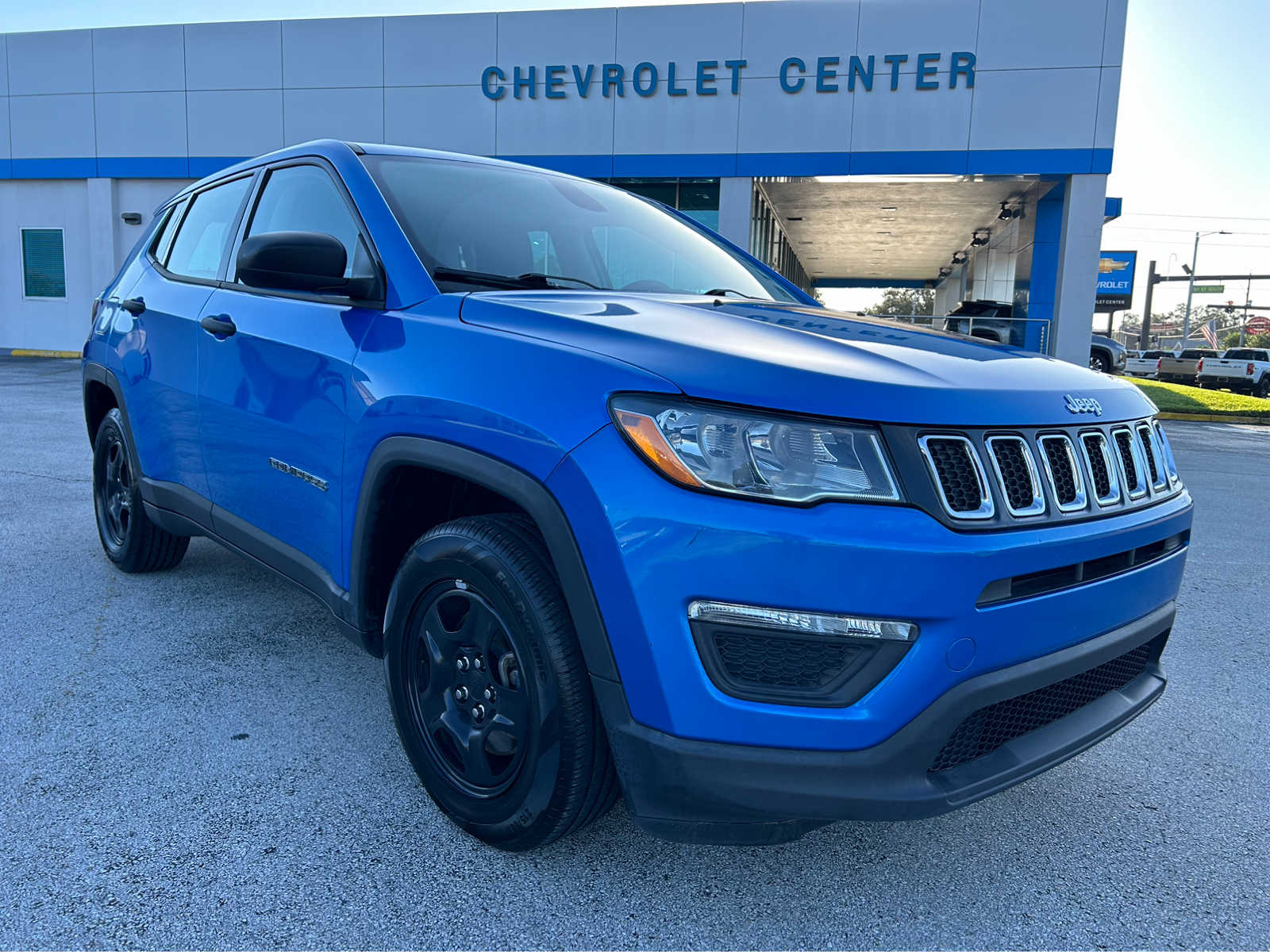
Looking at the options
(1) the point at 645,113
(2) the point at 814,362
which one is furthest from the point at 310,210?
(1) the point at 645,113

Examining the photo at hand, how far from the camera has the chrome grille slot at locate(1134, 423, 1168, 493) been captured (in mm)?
2207

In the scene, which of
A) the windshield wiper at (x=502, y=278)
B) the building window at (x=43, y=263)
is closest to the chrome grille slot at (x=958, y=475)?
the windshield wiper at (x=502, y=278)

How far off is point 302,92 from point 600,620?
768 inches

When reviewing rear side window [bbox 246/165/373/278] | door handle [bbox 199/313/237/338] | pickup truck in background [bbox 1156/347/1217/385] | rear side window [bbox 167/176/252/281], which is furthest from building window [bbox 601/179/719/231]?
pickup truck in background [bbox 1156/347/1217/385]

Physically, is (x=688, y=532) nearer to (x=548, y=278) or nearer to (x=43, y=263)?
(x=548, y=278)

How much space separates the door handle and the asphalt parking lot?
1150 mm

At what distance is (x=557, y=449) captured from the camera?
6.02ft

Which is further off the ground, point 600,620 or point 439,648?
point 600,620

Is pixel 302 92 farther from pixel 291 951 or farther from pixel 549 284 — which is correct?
pixel 291 951

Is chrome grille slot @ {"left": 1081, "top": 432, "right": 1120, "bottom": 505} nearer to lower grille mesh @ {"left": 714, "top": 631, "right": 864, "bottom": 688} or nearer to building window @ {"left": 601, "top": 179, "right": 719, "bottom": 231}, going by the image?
lower grille mesh @ {"left": 714, "top": 631, "right": 864, "bottom": 688}

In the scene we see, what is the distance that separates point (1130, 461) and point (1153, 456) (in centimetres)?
19

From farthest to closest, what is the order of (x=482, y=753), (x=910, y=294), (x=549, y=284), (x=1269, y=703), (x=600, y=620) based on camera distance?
(x=910, y=294), (x=1269, y=703), (x=549, y=284), (x=482, y=753), (x=600, y=620)

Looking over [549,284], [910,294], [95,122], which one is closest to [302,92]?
[95,122]

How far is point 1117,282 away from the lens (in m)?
52.1
